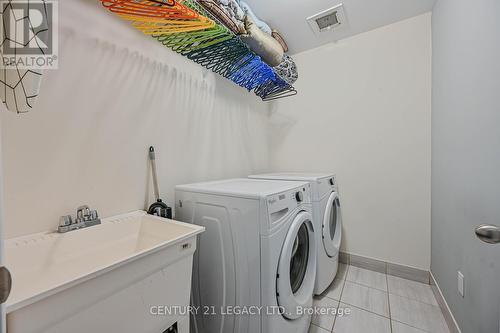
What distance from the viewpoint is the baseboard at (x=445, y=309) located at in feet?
4.09

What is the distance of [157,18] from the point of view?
1020mm

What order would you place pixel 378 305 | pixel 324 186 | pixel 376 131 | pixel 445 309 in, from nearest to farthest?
pixel 445 309 → pixel 378 305 → pixel 324 186 → pixel 376 131

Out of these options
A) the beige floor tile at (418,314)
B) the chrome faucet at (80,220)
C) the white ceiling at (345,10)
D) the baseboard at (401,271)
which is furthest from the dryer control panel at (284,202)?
the white ceiling at (345,10)

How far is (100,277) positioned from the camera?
60cm

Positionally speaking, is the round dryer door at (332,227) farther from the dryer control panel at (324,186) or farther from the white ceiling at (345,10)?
the white ceiling at (345,10)

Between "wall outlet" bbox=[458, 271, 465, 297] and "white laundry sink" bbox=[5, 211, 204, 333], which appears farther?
"wall outlet" bbox=[458, 271, 465, 297]

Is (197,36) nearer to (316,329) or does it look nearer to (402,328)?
(316,329)

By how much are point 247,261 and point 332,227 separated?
4.11 feet

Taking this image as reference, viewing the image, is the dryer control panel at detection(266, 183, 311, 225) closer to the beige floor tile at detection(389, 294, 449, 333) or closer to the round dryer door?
the round dryer door

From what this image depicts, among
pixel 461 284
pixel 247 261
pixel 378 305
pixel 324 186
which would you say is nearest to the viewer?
pixel 247 261

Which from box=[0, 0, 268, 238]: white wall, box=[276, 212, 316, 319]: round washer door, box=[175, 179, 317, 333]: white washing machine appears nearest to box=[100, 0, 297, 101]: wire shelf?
box=[0, 0, 268, 238]: white wall

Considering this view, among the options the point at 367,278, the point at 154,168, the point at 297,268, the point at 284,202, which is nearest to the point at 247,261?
the point at 284,202

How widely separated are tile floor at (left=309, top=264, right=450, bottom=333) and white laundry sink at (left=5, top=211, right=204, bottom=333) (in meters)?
1.12

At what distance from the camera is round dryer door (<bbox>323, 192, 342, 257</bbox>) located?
1657mm
